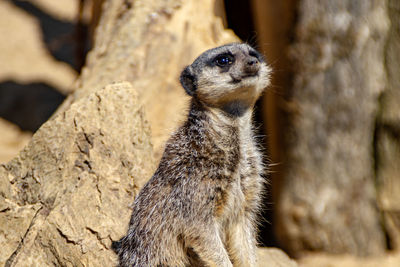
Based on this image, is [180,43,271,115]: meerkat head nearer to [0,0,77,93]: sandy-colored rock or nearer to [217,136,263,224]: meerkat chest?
[217,136,263,224]: meerkat chest

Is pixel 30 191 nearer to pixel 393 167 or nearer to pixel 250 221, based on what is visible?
pixel 250 221

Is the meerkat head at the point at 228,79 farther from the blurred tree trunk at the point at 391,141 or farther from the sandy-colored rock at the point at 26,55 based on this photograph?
the sandy-colored rock at the point at 26,55

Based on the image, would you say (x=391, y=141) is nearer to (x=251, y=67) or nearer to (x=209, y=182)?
(x=251, y=67)

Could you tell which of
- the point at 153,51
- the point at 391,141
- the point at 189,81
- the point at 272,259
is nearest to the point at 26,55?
the point at 153,51

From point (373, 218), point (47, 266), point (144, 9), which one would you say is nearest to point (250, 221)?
point (47, 266)

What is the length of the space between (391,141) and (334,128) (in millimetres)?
566

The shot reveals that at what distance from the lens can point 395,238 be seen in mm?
4688

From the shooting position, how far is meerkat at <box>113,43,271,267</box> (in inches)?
94.7

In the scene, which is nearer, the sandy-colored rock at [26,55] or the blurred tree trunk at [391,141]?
the blurred tree trunk at [391,141]

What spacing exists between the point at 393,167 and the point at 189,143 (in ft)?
9.25

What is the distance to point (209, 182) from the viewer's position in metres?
2.41

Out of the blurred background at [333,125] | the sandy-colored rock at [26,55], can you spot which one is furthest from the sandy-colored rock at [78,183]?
the sandy-colored rock at [26,55]

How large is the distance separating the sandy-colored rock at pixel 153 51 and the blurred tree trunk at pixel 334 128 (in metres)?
0.94

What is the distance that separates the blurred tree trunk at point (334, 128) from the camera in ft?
14.4
